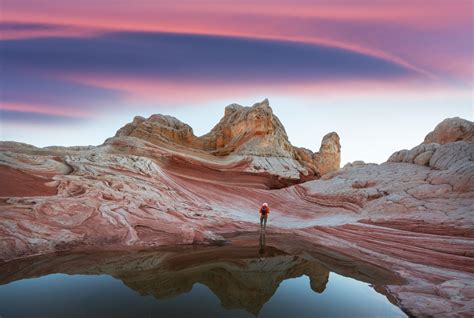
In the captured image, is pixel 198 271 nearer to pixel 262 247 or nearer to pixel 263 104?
pixel 262 247

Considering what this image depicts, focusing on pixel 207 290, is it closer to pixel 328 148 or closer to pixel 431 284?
pixel 431 284

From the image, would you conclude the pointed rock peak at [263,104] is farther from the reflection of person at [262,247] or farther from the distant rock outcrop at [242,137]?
the reflection of person at [262,247]

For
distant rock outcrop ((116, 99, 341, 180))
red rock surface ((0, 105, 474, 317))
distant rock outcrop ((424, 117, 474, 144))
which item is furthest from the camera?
distant rock outcrop ((116, 99, 341, 180))

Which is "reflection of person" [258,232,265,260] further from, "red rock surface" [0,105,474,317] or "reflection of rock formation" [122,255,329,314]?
"red rock surface" [0,105,474,317]

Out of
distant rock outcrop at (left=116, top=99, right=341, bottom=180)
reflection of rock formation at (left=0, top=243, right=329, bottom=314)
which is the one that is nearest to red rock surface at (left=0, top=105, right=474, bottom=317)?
distant rock outcrop at (left=116, top=99, right=341, bottom=180)

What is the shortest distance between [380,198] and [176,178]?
45.9ft

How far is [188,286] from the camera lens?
8750mm

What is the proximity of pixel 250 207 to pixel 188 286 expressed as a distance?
537 inches

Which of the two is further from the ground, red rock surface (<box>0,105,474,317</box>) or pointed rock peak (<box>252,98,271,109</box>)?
pointed rock peak (<box>252,98,271,109</box>)

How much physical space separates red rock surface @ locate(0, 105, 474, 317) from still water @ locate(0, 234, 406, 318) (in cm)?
104

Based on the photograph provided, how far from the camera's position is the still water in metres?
7.25

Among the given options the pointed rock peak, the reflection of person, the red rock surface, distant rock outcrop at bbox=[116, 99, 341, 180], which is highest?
the pointed rock peak

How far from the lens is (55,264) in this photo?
32.2 feet

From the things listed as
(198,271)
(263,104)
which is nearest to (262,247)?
(198,271)
